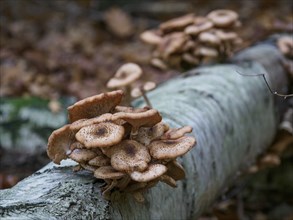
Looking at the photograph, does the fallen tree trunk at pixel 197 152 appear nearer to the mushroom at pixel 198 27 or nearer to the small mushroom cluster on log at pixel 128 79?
the small mushroom cluster on log at pixel 128 79

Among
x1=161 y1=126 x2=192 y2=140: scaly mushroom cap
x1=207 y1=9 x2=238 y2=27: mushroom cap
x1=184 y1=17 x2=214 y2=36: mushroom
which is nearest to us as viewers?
x1=161 y1=126 x2=192 y2=140: scaly mushroom cap

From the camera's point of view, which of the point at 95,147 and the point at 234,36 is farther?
the point at 234,36

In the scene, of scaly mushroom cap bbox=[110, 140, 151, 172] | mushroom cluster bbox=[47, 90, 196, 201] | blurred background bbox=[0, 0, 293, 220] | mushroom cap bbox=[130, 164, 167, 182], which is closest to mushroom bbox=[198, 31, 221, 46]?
blurred background bbox=[0, 0, 293, 220]

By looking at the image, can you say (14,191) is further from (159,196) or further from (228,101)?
(228,101)

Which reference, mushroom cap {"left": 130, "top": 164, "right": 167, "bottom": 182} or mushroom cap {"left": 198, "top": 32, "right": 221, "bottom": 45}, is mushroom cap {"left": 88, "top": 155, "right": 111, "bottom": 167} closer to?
mushroom cap {"left": 130, "top": 164, "right": 167, "bottom": 182}

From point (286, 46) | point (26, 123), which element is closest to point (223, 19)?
point (286, 46)

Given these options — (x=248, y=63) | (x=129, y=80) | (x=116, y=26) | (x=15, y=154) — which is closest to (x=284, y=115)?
Answer: (x=248, y=63)
